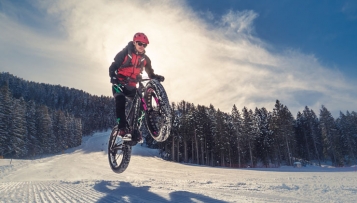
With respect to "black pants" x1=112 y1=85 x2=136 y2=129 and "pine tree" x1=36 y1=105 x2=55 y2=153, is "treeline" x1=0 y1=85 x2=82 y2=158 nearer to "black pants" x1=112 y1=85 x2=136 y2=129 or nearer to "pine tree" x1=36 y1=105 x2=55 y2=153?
"pine tree" x1=36 y1=105 x2=55 y2=153

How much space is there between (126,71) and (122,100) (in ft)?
3.10

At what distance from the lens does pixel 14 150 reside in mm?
48219

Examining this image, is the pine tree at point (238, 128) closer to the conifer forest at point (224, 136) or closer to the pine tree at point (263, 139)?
the conifer forest at point (224, 136)

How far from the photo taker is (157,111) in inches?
233

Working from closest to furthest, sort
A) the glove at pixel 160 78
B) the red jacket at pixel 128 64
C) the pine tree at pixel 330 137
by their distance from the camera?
1. the red jacket at pixel 128 64
2. the glove at pixel 160 78
3. the pine tree at pixel 330 137

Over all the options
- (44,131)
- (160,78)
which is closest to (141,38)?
(160,78)

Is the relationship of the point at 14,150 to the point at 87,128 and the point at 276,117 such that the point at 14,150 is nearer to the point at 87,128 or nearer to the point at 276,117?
the point at 276,117

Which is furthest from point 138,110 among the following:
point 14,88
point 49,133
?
point 14,88

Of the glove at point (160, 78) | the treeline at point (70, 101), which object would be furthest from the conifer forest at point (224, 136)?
the treeline at point (70, 101)

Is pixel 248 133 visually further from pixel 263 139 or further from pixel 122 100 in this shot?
pixel 122 100

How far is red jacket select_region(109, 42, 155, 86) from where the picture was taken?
252 inches

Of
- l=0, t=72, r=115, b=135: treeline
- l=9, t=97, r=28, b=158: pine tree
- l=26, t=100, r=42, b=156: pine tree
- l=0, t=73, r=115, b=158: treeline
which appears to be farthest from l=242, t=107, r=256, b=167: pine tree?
l=0, t=72, r=115, b=135: treeline

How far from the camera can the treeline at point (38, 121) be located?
4759cm

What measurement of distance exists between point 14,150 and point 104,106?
10284 cm
